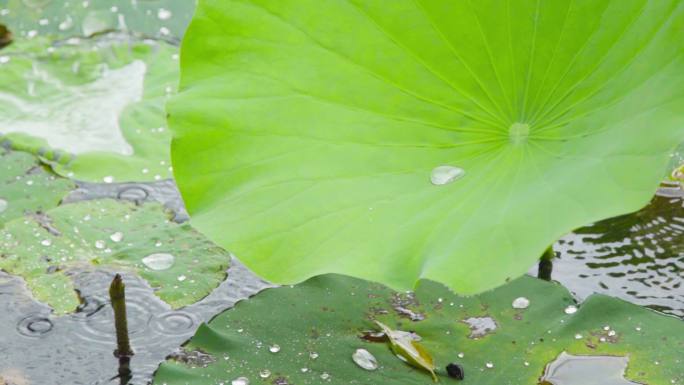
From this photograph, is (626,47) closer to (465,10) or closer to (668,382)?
(465,10)

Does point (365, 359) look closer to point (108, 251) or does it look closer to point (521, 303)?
point (521, 303)

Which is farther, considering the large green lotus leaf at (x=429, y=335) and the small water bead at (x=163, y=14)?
the small water bead at (x=163, y=14)

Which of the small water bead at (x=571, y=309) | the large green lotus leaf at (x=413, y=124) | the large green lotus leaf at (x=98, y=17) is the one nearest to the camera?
the large green lotus leaf at (x=413, y=124)

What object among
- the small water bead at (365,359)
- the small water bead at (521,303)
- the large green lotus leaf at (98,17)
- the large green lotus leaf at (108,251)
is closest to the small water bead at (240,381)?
the small water bead at (365,359)

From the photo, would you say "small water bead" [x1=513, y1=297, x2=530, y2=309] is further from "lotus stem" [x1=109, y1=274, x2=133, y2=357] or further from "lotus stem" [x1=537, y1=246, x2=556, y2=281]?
"lotus stem" [x1=109, y1=274, x2=133, y2=357]

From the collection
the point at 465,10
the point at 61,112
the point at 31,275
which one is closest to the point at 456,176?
the point at 465,10

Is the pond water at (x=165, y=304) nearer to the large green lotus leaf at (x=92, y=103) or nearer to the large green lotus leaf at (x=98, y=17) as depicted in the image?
the large green lotus leaf at (x=92, y=103)

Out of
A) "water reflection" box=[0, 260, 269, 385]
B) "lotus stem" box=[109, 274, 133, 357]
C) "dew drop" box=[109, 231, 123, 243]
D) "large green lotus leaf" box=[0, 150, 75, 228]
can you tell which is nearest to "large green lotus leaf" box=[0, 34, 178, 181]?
"large green lotus leaf" box=[0, 150, 75, 228]

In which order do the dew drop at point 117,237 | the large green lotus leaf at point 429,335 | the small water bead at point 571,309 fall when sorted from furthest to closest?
1. the dew drop at point 117,237
2. the small water bead at point 571,309
3. the large green lotus leaf at point 429,335

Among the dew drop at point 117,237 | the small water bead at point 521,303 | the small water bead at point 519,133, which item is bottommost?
the dew drop at point 117,237
